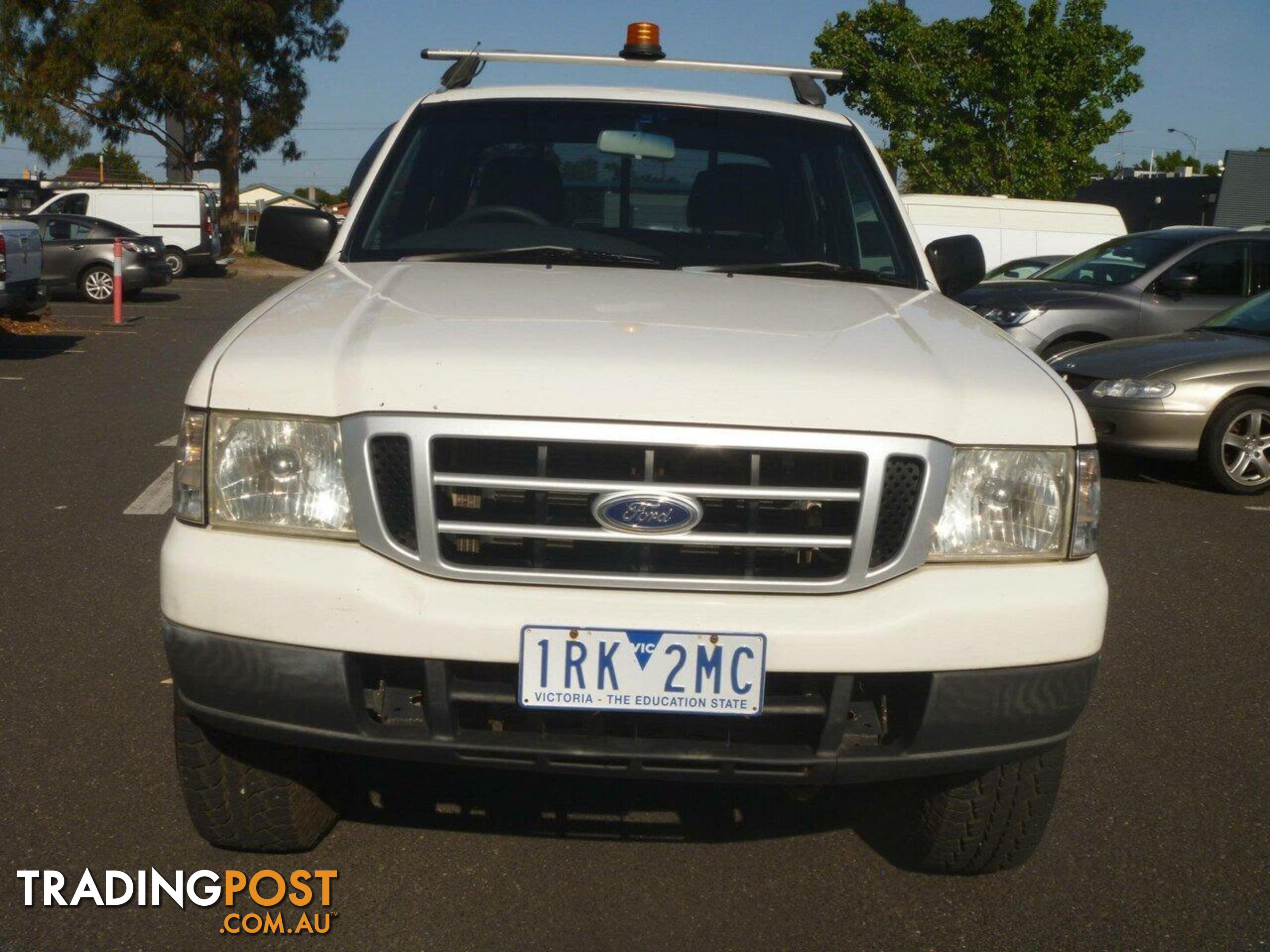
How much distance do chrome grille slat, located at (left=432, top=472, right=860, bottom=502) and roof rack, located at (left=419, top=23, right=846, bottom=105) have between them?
2.46 meters

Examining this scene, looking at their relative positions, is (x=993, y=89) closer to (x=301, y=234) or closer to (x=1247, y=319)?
(x=1247, y=319)

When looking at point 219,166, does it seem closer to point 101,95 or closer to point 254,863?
point 101,95

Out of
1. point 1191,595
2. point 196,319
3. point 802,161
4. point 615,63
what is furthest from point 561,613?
point 196,319

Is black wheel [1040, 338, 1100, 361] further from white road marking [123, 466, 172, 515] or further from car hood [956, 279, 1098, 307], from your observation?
white road marking [123, 466, 172, 515]

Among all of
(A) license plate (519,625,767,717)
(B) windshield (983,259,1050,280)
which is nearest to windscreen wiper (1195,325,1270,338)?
(A) license plate (519,625,767,717)

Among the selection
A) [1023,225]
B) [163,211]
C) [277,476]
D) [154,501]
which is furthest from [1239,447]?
[163,211]

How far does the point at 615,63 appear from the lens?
5035 mm

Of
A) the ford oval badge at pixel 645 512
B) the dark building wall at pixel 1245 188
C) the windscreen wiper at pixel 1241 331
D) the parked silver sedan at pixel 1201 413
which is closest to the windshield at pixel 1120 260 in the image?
the windscreen wiper at pixel 1241 331

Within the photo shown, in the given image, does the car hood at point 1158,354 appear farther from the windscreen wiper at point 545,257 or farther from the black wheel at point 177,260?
the black wheel at point 177,260

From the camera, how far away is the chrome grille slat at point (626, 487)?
8.84 feet

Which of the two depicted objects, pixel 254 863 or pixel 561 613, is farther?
pixel 254 863

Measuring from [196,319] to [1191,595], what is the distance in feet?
58.9

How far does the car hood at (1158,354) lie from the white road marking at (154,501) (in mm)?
5546

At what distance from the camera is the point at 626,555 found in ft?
9.04
